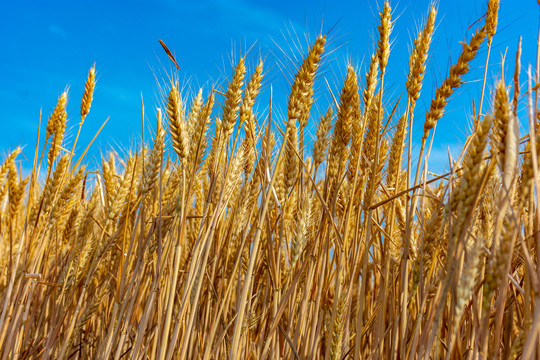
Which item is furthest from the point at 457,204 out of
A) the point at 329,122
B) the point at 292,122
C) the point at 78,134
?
the point at 78,134

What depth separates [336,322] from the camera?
4.68ft

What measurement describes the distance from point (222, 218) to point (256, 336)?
0.51 meters

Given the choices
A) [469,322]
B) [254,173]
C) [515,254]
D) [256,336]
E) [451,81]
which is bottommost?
[256,336]

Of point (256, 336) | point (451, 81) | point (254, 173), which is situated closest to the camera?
point (451, 81)

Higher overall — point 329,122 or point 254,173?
point 329,122

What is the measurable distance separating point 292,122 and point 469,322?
0.89 m

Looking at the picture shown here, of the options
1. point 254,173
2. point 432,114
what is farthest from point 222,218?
point 432,114

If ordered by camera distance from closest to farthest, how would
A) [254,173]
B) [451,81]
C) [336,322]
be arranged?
[451,81]
[336,322]
[254,173]

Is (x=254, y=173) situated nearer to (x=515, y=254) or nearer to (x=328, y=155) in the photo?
(x=328, y=155)

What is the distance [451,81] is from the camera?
1.32 metres

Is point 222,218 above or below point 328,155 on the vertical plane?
below

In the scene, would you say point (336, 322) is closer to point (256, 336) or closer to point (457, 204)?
point (256, 336)

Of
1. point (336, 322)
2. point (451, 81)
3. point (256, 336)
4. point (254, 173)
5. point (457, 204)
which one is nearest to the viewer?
point (457, 204)

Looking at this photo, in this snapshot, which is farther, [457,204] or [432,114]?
[432,114]
